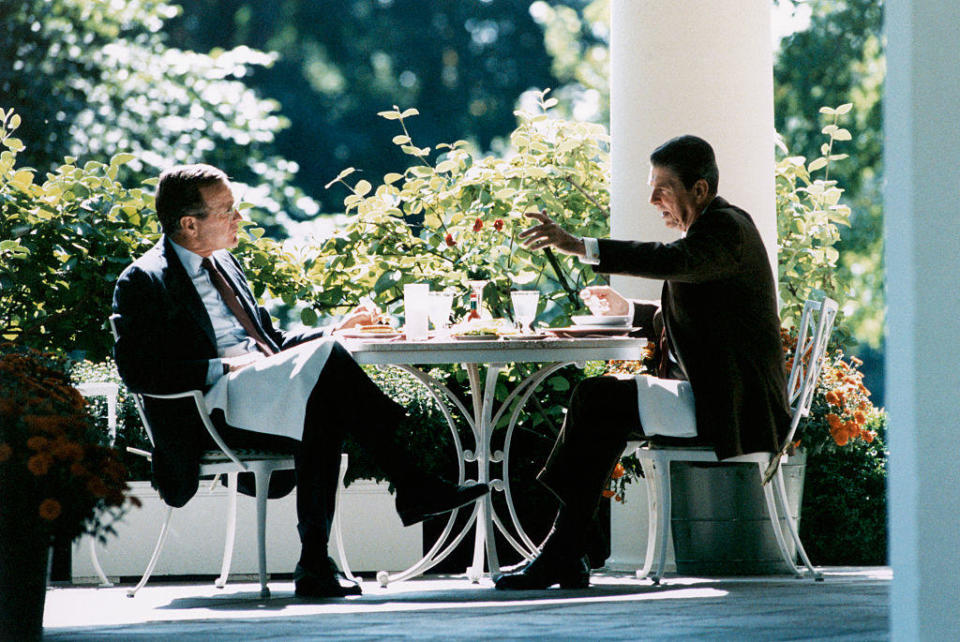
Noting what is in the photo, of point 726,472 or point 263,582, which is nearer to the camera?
point 263,582

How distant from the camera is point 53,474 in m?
2.97

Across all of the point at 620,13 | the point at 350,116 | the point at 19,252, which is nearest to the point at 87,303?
the point at 19,252

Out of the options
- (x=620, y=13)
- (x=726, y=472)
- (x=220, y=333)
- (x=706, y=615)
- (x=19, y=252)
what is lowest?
(x=706, y=615)

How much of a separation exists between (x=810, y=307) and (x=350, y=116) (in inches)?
552

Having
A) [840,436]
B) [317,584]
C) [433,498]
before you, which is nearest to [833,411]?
[840,436]

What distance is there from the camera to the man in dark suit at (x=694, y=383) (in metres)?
4.08

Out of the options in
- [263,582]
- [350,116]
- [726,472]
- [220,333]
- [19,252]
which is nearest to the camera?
[263,582]

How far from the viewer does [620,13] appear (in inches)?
209

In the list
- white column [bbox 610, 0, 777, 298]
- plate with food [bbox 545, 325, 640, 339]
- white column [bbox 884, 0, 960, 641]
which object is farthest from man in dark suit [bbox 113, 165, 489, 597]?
white column [bbox 884, 0, 960, 641]

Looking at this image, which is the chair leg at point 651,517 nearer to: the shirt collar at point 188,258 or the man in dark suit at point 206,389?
the man in dark suit at point 206,389

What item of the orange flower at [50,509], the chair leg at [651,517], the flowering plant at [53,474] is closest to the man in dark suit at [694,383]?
the chair leg at [651,517]

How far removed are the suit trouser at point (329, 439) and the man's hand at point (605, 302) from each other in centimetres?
68

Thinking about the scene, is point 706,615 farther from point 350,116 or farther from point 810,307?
point 350,116

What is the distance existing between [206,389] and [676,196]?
1495mm
